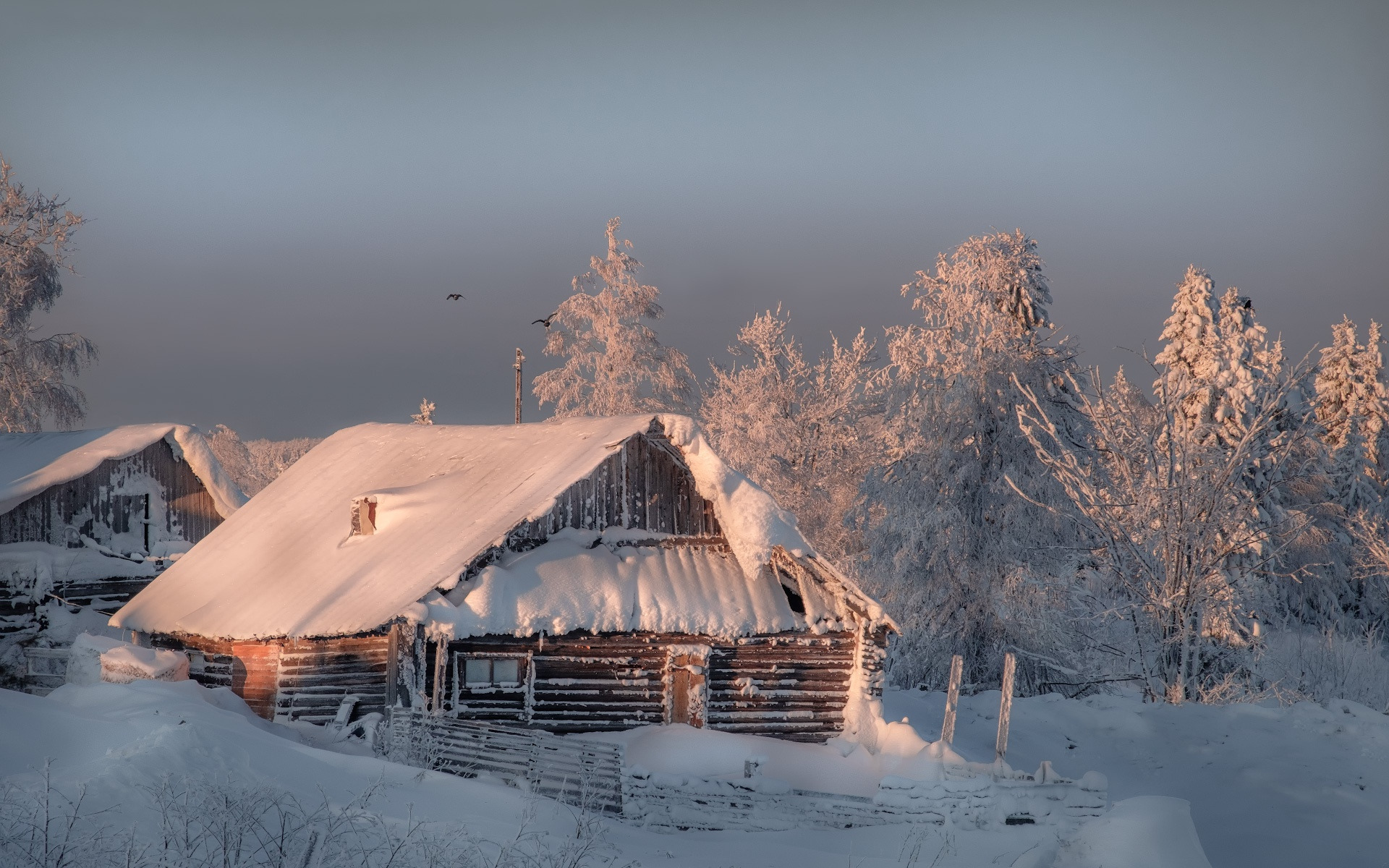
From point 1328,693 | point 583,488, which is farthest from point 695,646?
point 1328,693

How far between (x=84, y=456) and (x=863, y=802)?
2010cm

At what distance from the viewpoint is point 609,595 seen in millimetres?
18969

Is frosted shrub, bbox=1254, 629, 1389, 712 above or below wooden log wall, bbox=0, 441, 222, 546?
below

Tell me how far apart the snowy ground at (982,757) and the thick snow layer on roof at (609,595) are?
10.4 feet

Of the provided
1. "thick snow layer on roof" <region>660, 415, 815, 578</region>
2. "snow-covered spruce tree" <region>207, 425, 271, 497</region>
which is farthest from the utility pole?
"snow-covered spruce tree" <region>207, 425, 271, 497</region>

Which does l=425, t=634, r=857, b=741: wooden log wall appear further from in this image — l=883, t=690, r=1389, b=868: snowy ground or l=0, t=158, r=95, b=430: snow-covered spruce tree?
l=0, t=158, r=95, b=430: snow-covered spruce tree

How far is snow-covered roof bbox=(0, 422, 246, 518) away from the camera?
1048 inches

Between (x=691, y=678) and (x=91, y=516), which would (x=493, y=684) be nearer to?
(x=691, y=678)

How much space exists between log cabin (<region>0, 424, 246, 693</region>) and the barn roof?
134 inches

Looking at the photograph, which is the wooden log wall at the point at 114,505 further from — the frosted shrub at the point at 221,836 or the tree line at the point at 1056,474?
the frosted shrub at the point at 221,836

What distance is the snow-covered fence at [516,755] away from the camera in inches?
635

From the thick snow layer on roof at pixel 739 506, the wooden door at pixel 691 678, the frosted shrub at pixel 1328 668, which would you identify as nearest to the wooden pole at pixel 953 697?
the thick snow layer on roof at pixel 739 506

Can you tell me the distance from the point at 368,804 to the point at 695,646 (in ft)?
27.0

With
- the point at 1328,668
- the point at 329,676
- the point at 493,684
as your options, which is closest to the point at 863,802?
the point at 493,684
